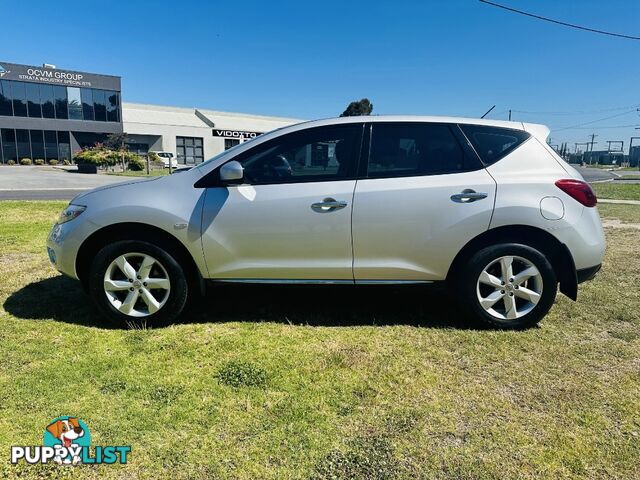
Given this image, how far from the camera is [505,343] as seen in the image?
135 inches

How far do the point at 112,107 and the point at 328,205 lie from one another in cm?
4627

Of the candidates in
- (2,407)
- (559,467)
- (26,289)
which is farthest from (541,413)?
(26,289)

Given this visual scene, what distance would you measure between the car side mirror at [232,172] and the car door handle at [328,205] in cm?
61

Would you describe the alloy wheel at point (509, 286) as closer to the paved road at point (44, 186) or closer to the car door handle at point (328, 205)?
the car door handle at point (328, 205)

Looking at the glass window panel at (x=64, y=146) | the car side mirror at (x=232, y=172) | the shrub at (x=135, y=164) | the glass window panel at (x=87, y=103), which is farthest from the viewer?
Result: the glass window panel at (x=87, y=103)

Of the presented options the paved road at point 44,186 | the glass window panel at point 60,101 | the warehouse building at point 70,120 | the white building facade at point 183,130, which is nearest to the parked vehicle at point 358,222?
A: the paved road at point 44,186

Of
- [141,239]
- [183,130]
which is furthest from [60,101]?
[141,239]

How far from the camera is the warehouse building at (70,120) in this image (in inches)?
1524

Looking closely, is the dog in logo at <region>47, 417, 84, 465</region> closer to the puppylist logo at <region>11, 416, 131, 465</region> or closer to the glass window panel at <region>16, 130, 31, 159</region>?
the puppylist logo at <region>11, 416, 131, 465</region>

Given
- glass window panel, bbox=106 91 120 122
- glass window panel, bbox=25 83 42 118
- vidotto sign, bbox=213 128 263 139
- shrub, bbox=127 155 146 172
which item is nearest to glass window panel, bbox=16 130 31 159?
glass window panel, bbox=25 83 42 118

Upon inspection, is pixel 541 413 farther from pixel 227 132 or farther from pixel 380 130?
pixel 227 132

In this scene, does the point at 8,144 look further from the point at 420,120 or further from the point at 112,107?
the point at 420,120

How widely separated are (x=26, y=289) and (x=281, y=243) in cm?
293

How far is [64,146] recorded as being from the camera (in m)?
41.9
